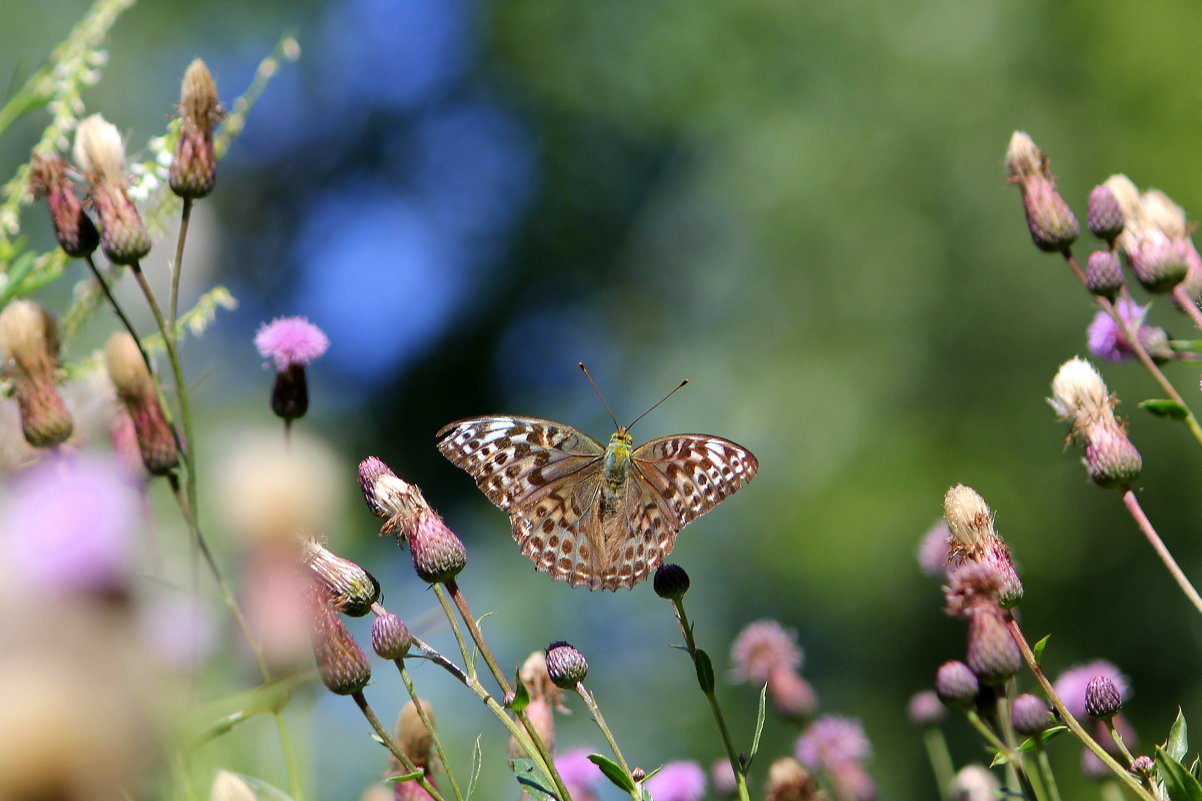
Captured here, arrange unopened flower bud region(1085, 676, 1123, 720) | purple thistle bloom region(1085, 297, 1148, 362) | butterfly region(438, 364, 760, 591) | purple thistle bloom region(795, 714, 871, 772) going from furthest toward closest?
butterfly region(438, 364, 760, 591), purple thistle bloom region(795, 714, 871, 772), purple thistle bloom region(1085, 297, 1148, 362), unopened flower bud region(1085, 676, 1123, 720)

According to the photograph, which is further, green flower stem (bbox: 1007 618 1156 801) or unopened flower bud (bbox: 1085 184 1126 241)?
unopened flower bud (bbox: 1085 184 1126 241)

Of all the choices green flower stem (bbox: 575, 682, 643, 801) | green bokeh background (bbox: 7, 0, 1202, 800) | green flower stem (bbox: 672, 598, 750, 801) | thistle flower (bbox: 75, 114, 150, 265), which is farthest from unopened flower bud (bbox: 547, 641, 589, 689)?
green bokeh background (bbox: 7, 0, 1202, 800)

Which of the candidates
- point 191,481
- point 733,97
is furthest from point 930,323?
point 191,481

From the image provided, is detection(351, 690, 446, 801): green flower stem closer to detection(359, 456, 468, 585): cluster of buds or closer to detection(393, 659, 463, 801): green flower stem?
detection(393, 659, 463, 801): green flower stem

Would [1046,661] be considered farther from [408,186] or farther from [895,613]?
[408,186]

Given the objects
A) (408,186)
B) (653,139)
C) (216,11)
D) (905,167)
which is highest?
(216,11)

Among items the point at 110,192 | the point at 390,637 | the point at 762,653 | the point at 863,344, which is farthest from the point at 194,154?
the point at 863,344
